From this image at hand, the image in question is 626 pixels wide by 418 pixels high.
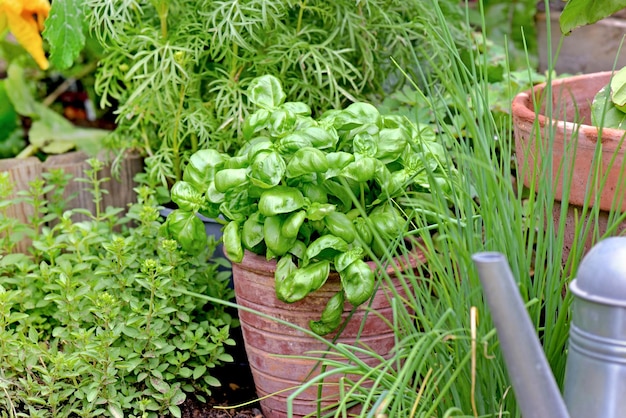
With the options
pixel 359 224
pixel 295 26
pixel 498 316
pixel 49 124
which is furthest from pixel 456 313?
pixel 49 124

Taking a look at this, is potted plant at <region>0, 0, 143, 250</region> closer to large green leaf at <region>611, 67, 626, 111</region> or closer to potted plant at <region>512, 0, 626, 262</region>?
potted plant at <region>512, 0, 626, 262</region>

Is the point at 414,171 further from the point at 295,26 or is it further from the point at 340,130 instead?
the point at 295,26

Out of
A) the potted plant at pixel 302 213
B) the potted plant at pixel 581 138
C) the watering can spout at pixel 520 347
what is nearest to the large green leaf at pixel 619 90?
the potted plant at pixel 581 138

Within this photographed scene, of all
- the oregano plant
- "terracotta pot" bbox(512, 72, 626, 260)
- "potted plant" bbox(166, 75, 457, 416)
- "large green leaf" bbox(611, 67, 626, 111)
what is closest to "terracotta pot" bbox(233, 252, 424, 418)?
"potted plant" bbox(166, 75, 457, 416)

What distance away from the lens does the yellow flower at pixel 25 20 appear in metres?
2.41

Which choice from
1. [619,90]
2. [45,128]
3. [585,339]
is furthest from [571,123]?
[45,128]

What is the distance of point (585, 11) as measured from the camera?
175 cm

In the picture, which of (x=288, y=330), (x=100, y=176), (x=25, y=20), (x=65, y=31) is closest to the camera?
(x=288, y=330)

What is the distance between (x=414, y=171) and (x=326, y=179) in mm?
198

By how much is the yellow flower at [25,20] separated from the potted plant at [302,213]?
3.44ft

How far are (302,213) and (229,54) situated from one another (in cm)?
78

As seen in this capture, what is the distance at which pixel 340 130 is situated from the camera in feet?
5.61

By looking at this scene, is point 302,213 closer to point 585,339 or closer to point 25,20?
point 585,339

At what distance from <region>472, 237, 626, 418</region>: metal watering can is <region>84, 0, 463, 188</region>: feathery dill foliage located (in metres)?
1.14
